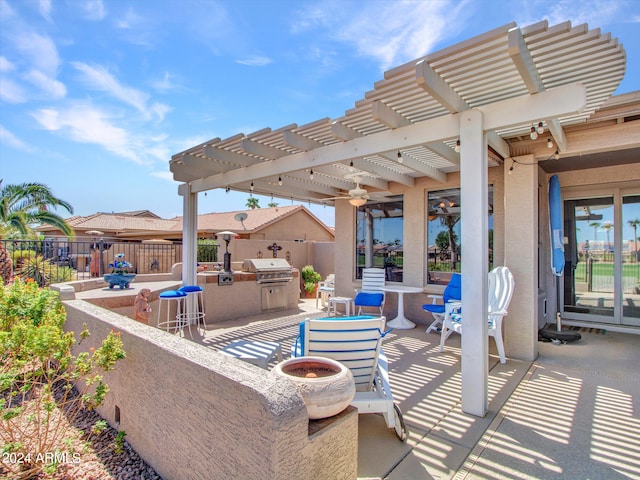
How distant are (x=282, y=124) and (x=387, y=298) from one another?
479 cm

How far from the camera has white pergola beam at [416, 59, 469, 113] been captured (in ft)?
9.24

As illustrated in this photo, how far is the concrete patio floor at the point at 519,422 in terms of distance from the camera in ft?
7.82

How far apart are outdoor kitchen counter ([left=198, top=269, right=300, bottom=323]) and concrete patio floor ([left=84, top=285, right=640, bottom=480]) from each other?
9.56 feet

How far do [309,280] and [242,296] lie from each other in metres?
4.19

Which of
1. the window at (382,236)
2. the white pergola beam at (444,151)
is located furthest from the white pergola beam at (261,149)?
the window at (382,236)

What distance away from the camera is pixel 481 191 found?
3129 mm

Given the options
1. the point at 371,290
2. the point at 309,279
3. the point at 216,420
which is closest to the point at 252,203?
the point at 309,279

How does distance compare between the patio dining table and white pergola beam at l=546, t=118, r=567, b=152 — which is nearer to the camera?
white pergola beam at l=546, t=118, r=567, b=152

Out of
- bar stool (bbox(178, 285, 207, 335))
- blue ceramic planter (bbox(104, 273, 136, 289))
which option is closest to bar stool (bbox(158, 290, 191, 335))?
bar stool (bbox(178, 285, 207, 335))

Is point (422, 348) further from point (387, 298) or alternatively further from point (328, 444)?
point (328, 444)

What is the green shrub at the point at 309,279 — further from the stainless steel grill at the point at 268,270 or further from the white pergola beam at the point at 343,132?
the white pergola beam at the point at 343,132

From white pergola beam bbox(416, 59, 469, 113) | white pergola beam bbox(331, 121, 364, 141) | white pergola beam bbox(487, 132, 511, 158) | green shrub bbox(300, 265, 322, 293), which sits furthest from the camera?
green shrub bbox(300, 265, 322, 293)

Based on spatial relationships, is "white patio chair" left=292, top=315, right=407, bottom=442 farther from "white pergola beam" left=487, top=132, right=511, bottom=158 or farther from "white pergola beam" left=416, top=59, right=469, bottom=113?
"white pergola beam" left=487, top=132, right=511, bottom=158

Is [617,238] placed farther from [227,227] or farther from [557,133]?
[227,227]
